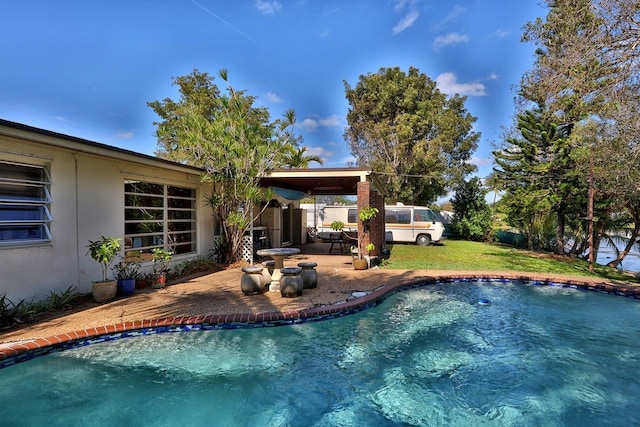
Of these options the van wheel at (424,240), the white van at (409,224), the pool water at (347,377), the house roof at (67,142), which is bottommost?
the pool water at (347,377)

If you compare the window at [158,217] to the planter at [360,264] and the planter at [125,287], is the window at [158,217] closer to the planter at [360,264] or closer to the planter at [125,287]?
the planter at [125,287]

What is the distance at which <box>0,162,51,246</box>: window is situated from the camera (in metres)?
5.36

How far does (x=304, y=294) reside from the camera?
22.6ft

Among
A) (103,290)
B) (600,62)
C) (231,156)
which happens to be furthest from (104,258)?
(600,62)

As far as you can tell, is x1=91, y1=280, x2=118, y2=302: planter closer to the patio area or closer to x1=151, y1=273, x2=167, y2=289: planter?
the patio area

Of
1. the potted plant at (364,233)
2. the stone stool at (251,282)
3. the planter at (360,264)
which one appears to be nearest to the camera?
the stone stool at (251,282)

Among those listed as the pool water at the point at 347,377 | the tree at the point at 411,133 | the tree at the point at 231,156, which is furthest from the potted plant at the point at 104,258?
the tree at the point at 411,133

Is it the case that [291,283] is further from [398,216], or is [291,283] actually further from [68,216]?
[398,216]

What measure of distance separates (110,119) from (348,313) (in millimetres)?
19885

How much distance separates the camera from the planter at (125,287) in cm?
663

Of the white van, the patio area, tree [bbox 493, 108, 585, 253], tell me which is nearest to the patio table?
the patio area

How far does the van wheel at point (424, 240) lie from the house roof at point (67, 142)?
13.1m

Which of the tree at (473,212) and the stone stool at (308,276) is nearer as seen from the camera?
the stone stool at (308,276)

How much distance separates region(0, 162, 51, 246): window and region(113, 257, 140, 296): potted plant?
144 cm
